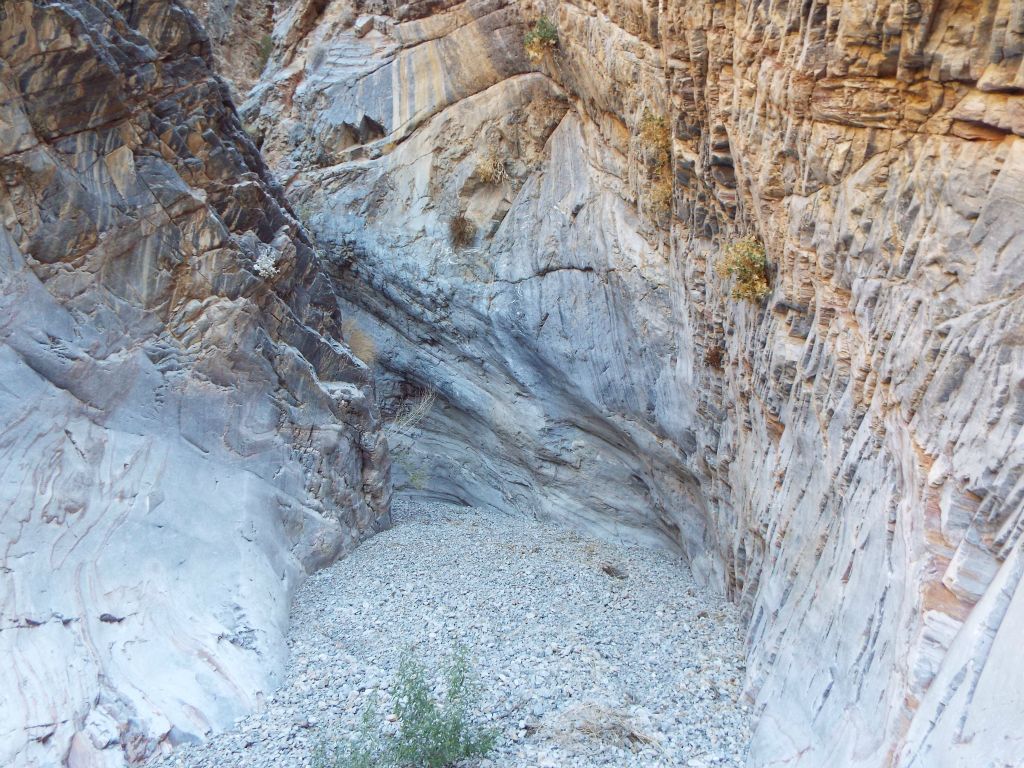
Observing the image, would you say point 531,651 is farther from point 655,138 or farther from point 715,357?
point 655,138

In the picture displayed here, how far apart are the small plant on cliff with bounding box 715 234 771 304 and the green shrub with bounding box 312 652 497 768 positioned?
5002 millimetres

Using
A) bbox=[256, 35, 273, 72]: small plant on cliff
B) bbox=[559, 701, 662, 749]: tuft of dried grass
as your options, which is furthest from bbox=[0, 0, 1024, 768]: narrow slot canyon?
bbox=[256, 35, 273, 72]: small plant on cliff

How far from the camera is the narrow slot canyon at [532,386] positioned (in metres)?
4.51

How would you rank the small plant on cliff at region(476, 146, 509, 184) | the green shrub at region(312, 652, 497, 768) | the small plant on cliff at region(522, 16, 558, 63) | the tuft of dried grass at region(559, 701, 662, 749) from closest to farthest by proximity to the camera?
the green shrub at region(312, 652, 497, 768) → the tuft of dried grass at region(559, 701, 662, 749) → the small plant on cliff at region(522, 16, 558, 63) → the small plant on cliff at region(476, 146, 509, 184)

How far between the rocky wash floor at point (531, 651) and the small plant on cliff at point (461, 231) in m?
6.12

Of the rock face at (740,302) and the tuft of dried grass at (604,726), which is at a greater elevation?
the rock face at (740,302)

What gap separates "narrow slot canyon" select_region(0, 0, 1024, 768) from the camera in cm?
451

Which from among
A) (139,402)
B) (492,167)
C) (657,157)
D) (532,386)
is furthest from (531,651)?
(492,167)

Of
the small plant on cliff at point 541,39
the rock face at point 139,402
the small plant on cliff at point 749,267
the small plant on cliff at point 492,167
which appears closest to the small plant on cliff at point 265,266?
the rock face at point 139,402

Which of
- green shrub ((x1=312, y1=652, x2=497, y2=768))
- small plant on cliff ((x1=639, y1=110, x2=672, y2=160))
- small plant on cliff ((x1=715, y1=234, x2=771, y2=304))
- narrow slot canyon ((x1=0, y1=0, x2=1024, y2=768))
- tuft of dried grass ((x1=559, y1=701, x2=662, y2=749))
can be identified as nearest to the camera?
narrow slot canyon ((x1=0, y1=0, x2=1024, y2=768))

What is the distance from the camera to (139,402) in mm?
9469

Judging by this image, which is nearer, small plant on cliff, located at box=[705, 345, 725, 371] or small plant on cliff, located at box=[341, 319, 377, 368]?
small plant on cliff, located at box=[705, 345, 725, 371]

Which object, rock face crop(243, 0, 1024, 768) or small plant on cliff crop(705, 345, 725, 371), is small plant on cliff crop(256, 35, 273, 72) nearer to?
rock face crop(243, 0, 1024, 768)

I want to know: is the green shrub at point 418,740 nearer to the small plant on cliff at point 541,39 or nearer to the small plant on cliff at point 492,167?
the small plant on cliff at point 492,167
